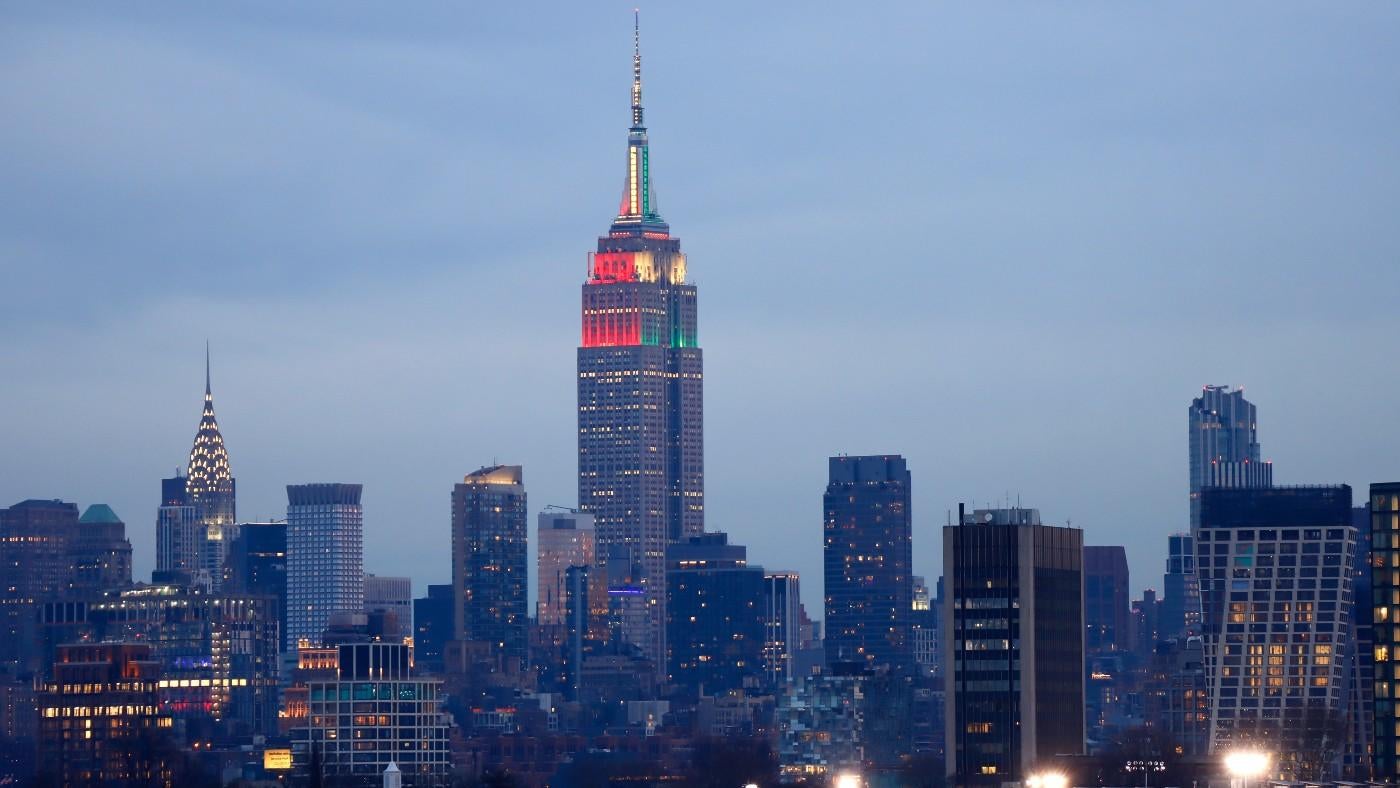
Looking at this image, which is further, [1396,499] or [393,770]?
[1396,499]

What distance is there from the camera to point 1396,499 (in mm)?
199375

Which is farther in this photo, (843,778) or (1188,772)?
(1188,772)

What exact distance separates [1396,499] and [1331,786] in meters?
89.1

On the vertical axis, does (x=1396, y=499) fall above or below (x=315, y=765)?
above

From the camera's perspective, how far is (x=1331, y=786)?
113 metres

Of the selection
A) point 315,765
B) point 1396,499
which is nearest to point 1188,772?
point 1396,499

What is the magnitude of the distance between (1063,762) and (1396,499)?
1037 inches

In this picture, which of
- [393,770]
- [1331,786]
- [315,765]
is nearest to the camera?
[1331,786]

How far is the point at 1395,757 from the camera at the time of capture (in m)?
198

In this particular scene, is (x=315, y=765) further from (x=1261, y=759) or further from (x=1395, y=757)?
Result: (x=1261, y=759)

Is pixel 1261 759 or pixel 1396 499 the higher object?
pixel 1396 499

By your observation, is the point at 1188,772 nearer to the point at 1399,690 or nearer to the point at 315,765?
the point at 1399,690

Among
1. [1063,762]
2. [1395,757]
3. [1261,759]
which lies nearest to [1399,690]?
[1395,757]

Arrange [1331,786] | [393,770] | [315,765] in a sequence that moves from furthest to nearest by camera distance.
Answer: [315,765]
[393,770]
[1331,786]
